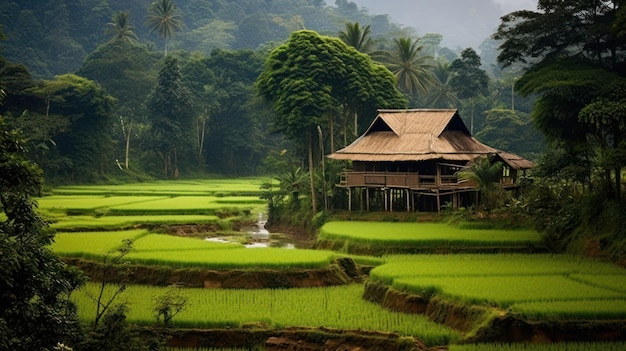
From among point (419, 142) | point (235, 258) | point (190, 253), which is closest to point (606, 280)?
point (235, 258)

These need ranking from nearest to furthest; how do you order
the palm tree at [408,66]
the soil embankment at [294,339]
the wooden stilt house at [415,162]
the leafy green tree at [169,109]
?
the soil embankment at [294,339] < the wooden stilt house at [415,162] < the palm tree at [408,66] < the leafy green tree at [169,109]

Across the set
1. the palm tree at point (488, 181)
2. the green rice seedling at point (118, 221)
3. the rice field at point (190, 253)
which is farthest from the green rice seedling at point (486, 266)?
the green rice seedling at point (118, 221)

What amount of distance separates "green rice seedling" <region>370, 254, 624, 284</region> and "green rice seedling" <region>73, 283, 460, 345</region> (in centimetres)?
134

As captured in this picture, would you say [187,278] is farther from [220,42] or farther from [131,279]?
[220,42]

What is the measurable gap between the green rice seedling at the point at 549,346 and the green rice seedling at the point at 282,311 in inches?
32.1

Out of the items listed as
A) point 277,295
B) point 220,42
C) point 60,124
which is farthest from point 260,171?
point 277,295

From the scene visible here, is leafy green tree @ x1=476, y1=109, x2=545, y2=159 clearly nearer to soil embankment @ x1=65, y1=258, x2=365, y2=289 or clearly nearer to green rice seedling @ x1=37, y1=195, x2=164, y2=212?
green rice seedling @ x1=37, y1=195, x2=164, y2=212

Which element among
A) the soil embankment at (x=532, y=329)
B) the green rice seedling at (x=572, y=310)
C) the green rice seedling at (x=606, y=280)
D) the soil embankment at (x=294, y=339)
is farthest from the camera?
the green rice seedling at (x=606, y=280)

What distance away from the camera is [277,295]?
18688 millimetres

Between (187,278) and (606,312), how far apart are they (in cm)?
1118

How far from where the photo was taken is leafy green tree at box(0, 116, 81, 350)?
32.1 ft

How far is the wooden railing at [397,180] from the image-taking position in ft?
110

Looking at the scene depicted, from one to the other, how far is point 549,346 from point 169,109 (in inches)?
2252

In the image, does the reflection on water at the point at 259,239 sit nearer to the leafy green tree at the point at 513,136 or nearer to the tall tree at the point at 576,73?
the tall tree at the point at 576,73
